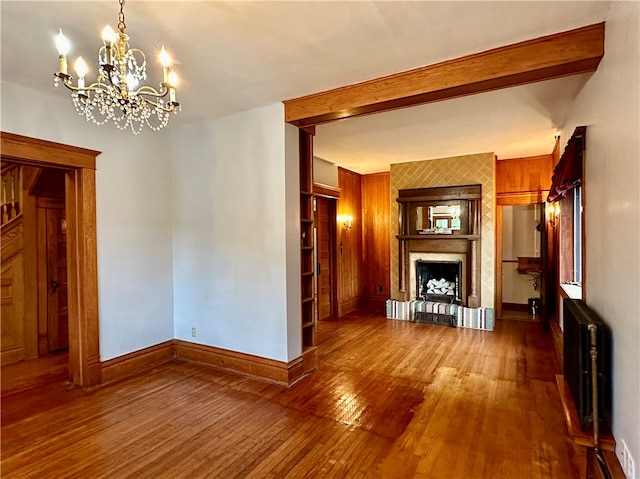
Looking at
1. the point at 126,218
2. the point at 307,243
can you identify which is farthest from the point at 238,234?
the point at 126,218

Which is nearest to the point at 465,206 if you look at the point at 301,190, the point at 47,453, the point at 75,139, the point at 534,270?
the point at 534,270

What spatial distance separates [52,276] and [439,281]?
6009 millimetres

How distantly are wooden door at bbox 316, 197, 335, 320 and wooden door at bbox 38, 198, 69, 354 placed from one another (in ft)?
12.3

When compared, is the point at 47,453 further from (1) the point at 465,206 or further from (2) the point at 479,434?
(1) the point at 465,206

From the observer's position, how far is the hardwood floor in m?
2.28

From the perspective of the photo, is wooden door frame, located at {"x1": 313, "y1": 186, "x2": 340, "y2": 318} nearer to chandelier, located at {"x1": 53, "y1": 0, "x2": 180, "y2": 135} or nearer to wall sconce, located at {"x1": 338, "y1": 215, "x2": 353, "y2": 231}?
wall sconce, located at {"x1": 338, "y1": 215, "x2": 353, "y2": 231}

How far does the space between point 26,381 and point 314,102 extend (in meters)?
4.07

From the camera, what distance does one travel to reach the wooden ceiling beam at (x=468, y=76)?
2.35m

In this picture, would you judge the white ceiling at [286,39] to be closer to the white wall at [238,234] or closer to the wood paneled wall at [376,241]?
the white wall at [238,234]

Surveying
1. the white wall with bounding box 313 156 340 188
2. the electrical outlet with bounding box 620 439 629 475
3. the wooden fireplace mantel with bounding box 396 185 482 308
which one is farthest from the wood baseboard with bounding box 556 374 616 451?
the white wall with bounding box 313 156 340 188

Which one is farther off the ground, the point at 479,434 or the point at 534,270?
the point at 534,270

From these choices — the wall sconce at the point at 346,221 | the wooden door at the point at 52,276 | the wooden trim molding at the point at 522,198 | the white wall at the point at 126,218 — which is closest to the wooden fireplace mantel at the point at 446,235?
the wooden trim molding at the point at 522,198

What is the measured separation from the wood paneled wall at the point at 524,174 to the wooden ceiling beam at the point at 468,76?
154 inches

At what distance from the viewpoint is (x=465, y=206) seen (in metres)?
6.07
